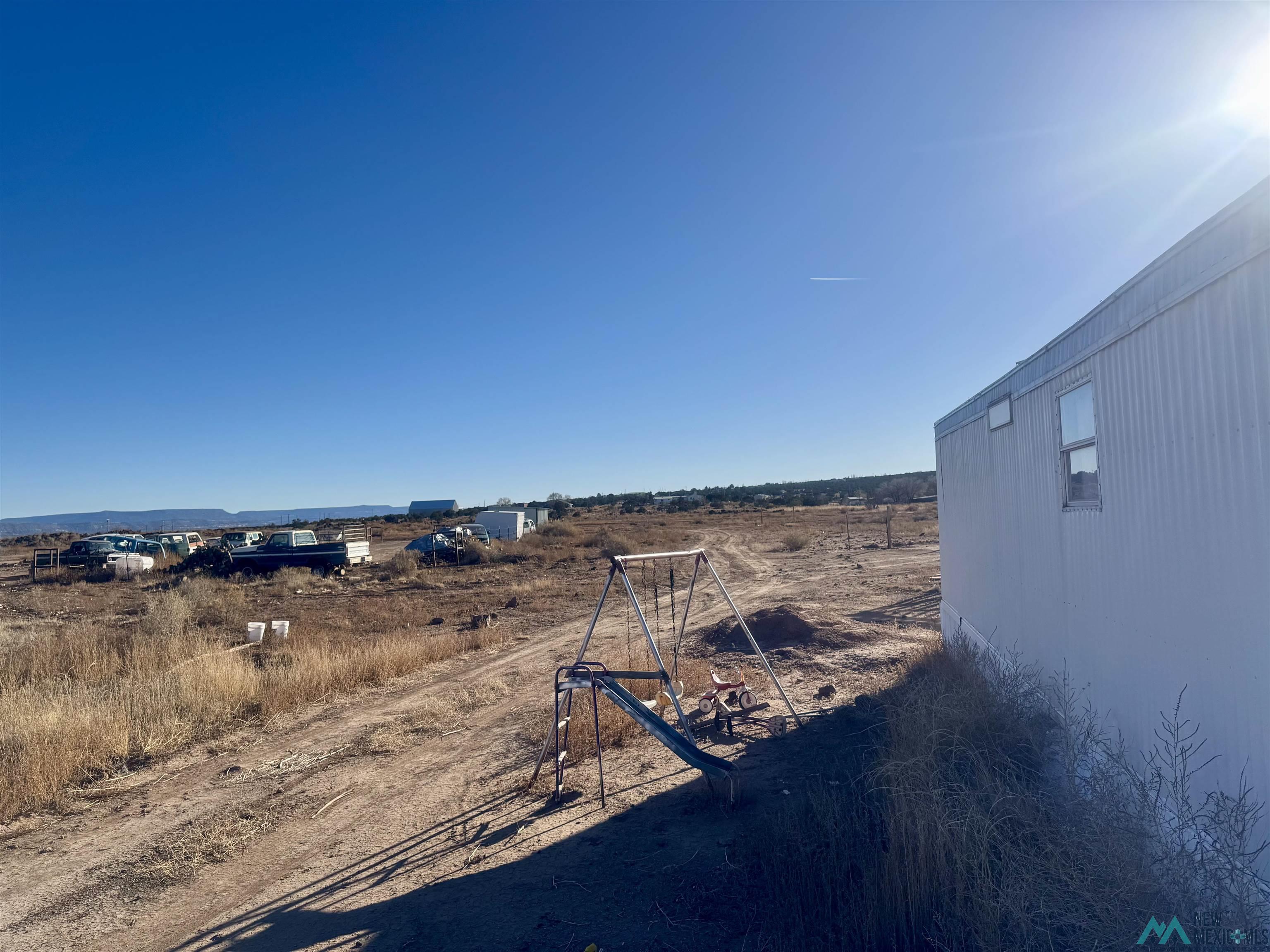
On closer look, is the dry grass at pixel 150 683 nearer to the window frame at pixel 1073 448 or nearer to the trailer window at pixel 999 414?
the trailer window at pixel 999 414

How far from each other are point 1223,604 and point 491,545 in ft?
97.2

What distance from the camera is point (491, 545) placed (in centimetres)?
3159

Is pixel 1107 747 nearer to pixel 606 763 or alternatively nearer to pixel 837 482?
pixel 606 763

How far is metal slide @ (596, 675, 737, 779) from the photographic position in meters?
5.31

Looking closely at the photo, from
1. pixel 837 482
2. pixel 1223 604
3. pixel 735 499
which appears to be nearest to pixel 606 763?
pixel 1223 604

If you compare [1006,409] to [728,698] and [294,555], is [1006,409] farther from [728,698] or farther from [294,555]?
[294,555]

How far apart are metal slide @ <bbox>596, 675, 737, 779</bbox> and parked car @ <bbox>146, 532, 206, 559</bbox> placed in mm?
28729

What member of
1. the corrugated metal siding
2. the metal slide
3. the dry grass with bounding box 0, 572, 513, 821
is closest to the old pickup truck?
the dry grass with bounding box 0, 572, 513, 821

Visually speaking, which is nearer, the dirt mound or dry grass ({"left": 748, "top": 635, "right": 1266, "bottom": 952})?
dry grass ({"left": 748, "top": 635, "right": 1266, "bottom": 952})

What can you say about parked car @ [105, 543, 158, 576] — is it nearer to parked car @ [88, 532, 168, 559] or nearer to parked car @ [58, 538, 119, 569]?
parked car @ [58, 538, 119, 569]

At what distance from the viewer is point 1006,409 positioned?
716 centimetres

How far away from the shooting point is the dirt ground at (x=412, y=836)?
4184 mm

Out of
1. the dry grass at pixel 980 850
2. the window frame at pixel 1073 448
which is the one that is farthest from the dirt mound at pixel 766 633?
the window frame at pixel 1073 448

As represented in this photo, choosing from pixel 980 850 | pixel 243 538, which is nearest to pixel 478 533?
pixel 243 538
